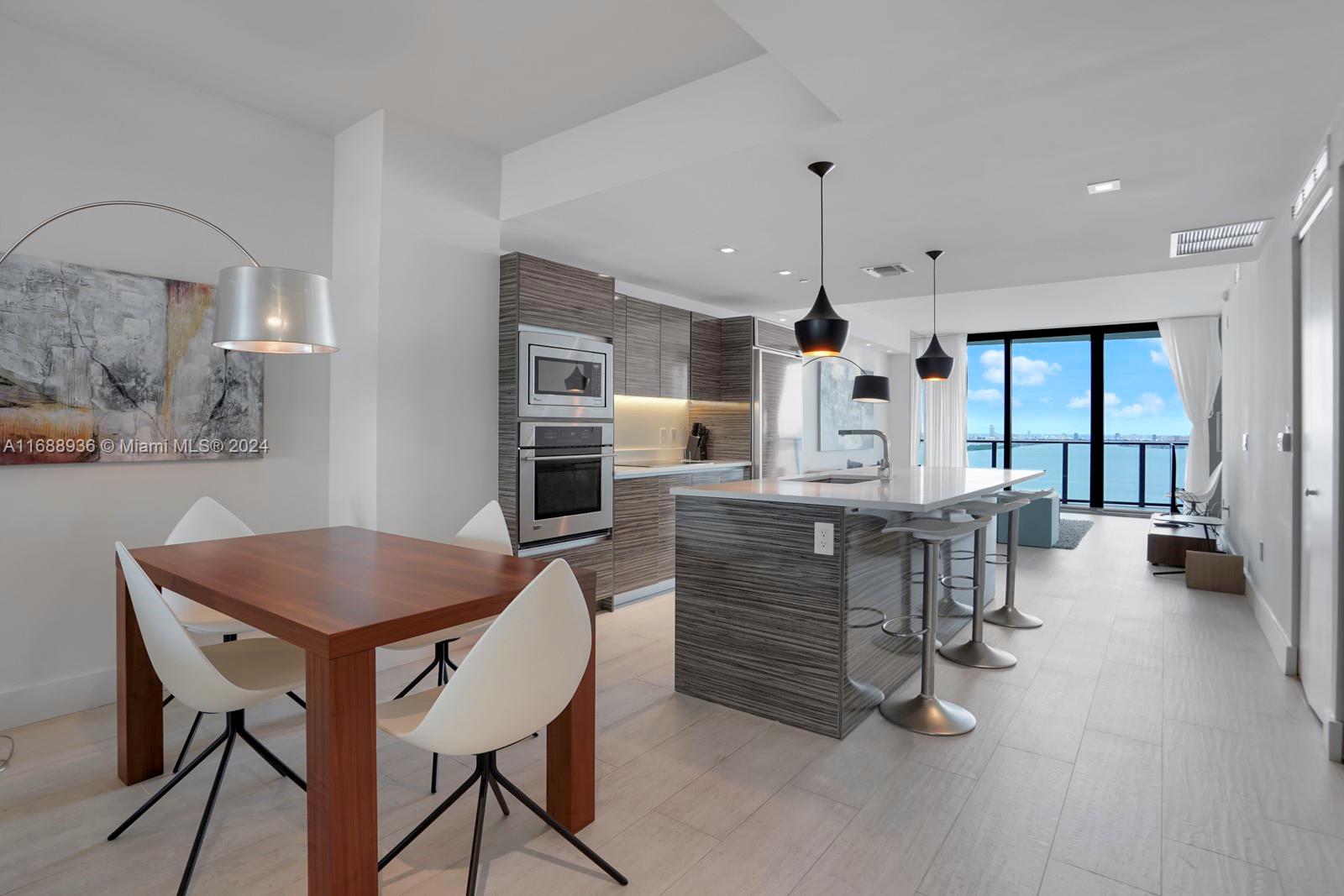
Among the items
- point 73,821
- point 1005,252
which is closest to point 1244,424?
point 1005,252

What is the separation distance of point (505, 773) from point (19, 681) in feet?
6.68

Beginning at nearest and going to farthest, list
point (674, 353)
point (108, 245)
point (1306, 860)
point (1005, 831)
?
1. point (1306, 860)
2. point (1005, 831)
3. point (108, 245)
4. point (674, 353)

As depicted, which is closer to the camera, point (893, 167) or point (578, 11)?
point (578, 11)

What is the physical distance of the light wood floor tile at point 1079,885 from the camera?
169cm

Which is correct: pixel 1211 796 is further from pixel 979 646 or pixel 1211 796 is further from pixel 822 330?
pixel 822 330

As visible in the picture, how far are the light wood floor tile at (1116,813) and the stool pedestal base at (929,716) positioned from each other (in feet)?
1.33

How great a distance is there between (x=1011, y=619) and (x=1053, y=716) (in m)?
1.42

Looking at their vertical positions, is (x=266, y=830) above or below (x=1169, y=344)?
below

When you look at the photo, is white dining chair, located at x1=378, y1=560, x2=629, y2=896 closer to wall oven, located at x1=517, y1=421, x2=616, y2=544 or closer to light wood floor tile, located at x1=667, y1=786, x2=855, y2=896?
light wood floor tile, located at x1=667, y1=786, x2=855, y2=896

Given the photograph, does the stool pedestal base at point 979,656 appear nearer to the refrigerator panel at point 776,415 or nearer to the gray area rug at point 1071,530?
the refrigerator panel at point 776,415

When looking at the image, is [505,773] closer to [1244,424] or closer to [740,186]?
[740,186]

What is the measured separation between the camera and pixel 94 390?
2.80m

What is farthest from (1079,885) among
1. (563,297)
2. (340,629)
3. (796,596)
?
(563,297)

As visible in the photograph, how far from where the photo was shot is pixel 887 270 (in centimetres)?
485
